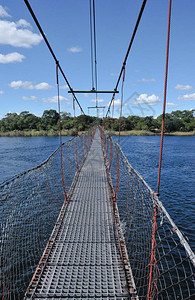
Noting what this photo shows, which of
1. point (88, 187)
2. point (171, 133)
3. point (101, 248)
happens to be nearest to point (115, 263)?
point (101, 248)

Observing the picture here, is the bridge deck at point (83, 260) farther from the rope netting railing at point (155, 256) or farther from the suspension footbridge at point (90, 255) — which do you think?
the rope netting railing at point (155, 256)

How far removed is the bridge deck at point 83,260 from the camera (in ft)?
5.95

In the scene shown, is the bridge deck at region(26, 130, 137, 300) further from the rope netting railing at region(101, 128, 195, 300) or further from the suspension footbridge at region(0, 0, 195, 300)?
the rope netting railing at region(101, 128, 195, 300)

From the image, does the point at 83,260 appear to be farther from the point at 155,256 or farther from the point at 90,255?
the point at 155,256

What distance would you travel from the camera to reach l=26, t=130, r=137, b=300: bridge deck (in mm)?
1814

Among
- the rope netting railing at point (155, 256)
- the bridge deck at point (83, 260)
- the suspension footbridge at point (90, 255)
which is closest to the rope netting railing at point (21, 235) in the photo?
the suspension footbridge at point (90, 255)

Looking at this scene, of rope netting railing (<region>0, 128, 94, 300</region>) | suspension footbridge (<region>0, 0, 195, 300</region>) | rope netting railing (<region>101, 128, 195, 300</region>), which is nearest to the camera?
rope netting railing (<region>101, 128, 195, 300</region>)

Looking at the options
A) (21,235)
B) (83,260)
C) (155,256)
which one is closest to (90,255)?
(83,260)

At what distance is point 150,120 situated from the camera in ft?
160

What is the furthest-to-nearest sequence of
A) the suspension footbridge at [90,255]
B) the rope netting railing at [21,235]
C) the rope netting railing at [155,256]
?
the rope netting railing at [21,235] → the suspension footbridge at [90,255] → the rope netting railing at [155,256]

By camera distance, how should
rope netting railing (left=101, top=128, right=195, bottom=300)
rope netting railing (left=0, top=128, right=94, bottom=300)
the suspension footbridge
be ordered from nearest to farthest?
rope netting railing (left=101, top=128, right=195, bottom=300), the suspension footbridge, rope netting railing (left=0, top=128, right=94, bottom=300)

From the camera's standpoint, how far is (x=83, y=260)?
2.23 meters

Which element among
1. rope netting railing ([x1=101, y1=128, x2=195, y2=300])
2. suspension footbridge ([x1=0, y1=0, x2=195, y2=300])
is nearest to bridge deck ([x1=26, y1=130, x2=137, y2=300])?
suspension footbridge ([x1=0, y1=0, x2=195, y2=300])

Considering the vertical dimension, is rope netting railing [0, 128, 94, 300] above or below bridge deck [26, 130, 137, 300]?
below
